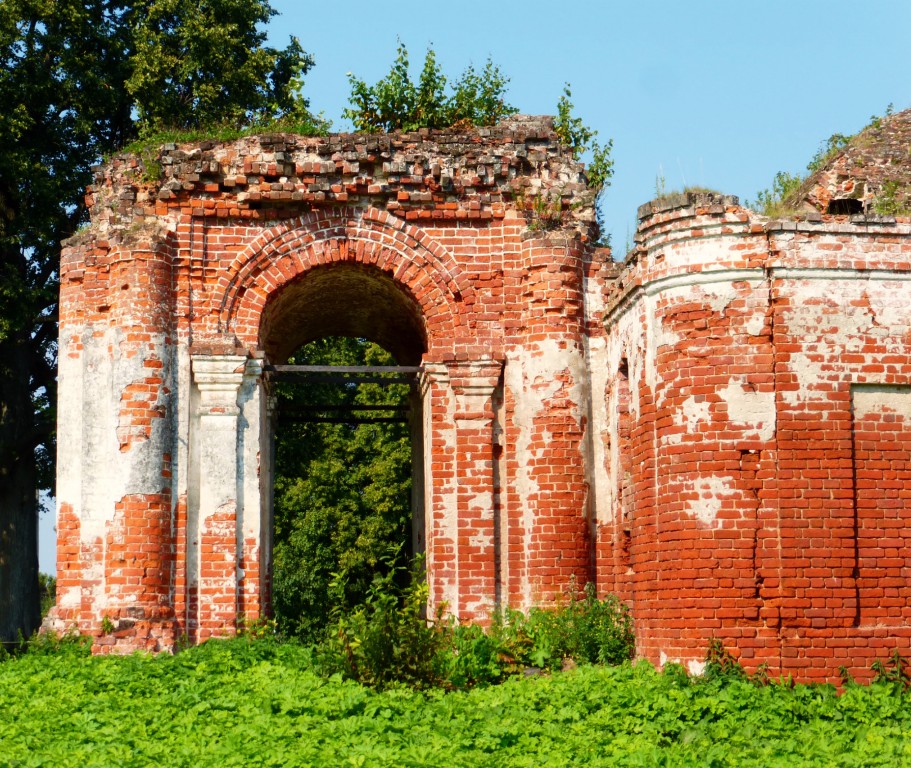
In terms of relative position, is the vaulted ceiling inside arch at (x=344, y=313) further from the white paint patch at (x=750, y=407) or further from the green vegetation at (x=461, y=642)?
the white paint patch at (x=750, y=407)

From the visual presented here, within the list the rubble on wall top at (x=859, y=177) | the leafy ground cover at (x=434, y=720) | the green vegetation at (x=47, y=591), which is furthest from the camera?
the green vegetation at (x=47, y=591)

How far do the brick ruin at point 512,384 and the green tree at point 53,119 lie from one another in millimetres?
5679

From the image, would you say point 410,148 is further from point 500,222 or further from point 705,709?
point 705,709

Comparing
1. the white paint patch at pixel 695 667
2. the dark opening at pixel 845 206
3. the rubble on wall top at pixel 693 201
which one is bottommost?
the white paint patch at pixel 695 667

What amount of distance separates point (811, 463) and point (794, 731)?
2.09 metres

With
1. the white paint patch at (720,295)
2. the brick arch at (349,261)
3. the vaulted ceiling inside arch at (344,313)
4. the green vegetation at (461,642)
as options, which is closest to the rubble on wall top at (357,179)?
the brick arch at (349,261)

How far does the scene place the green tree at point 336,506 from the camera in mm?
23922

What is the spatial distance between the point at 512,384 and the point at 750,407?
9.11ft

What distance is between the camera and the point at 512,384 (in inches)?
494

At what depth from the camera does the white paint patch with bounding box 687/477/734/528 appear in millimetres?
10320

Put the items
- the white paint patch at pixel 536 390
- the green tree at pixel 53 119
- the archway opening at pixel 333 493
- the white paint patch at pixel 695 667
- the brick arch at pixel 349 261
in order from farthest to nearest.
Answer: the archway opening at pixel 333 493 < the green tree at pixel 53 119 < the brick arch at pixel 349 261 < the white paint patch at pixel 536 390 < the white paint patch at pixel 695 667

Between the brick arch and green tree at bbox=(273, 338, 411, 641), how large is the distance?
993cm

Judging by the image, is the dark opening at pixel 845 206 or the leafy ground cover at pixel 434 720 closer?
the leafy ground cover at pixel 434 720

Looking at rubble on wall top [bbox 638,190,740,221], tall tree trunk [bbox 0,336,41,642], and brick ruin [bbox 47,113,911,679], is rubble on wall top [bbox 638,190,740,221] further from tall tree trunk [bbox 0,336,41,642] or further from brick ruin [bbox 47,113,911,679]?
tall tree trunk [bbox 0,336,41,642]
